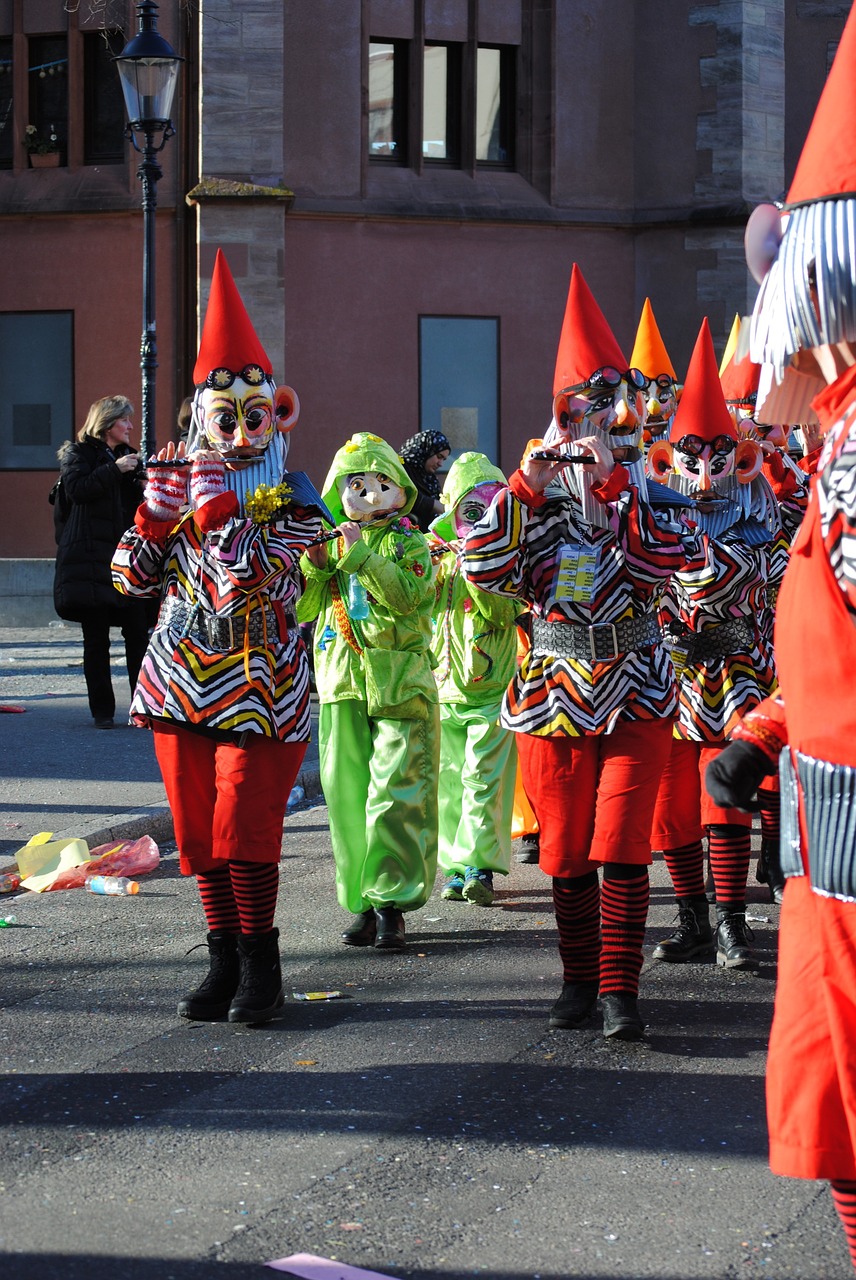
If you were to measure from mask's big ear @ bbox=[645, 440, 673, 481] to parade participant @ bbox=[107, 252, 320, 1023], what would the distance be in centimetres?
177

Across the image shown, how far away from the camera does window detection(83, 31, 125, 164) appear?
22.7 metres

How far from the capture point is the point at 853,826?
2857 millimetres

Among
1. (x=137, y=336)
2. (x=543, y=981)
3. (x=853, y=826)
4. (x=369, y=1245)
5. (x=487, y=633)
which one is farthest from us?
(x=137, y=336)

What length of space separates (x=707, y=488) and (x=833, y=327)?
12.1 ft

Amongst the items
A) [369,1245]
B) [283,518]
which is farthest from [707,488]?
[369,1245]

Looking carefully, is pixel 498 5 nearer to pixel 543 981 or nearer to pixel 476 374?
pixel 476 374

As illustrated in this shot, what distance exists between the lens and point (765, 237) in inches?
123

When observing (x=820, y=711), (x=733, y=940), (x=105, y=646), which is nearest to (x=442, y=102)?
(x=105, y=646)

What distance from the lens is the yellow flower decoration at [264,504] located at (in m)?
5.43

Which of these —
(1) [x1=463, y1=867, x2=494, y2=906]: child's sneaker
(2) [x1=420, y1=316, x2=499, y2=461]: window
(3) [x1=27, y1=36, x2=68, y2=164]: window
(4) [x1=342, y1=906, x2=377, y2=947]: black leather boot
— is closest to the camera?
(4) [x1=342, y1=906, x2=377, y2=947]: black leather boot

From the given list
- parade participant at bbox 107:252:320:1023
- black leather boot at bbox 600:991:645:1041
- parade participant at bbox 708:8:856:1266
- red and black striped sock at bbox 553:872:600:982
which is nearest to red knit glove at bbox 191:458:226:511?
parade participant at bbox 107:252:320:1023

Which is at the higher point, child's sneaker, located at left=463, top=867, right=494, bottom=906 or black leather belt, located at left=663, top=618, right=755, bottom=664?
black leather belt, located at left=663, top=618, right=755, bottom=664

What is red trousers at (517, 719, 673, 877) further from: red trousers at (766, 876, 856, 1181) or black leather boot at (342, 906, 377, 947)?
red trousers at (766, 876, 856, 1181)

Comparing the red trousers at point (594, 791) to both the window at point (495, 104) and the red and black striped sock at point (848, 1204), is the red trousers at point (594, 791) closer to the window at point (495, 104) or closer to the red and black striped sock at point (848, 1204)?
the red and black striped sock at point (848, 1204)
